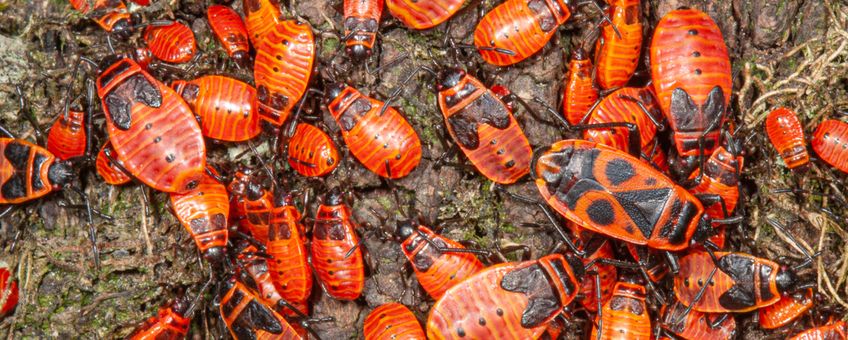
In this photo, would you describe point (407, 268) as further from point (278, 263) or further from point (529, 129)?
point (529, 129)

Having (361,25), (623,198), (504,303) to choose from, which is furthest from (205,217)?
(623,198)

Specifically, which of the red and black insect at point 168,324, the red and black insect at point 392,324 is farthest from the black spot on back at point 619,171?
the red and black insect at point 168,324

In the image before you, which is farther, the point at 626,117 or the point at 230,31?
the point at 230,31

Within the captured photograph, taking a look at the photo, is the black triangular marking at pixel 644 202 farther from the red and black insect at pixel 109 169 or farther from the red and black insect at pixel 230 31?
the red and black insect at pixel 109 169

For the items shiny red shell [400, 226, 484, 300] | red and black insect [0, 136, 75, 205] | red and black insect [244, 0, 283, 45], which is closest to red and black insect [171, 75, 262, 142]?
red and black insect [244, 0, 283, 45]

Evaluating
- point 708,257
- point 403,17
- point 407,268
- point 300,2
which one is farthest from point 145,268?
point 708,257

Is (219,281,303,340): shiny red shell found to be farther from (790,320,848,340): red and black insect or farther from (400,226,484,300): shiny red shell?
(790,320,848,340): red and black insect

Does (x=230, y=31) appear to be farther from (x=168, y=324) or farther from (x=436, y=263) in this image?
(x=436, y=263)
